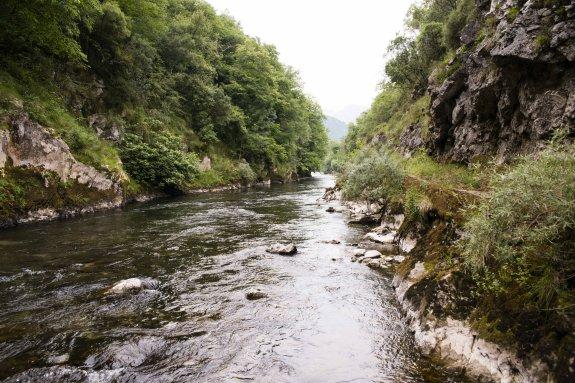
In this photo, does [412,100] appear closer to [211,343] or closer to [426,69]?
[426,69]

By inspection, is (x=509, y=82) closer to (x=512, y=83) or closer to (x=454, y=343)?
(x=512, y=83)

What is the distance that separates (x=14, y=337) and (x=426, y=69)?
114 feet

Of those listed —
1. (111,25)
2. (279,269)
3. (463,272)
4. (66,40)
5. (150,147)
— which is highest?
(111,25)

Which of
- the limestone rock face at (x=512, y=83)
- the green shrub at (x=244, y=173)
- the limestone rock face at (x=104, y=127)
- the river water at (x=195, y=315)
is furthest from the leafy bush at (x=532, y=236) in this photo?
the green shrub at (x=244, y=173)

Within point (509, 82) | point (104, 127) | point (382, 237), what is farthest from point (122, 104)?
point (509, 82)

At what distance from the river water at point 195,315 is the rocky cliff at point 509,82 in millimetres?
8620

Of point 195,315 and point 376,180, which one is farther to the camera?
point 376,180

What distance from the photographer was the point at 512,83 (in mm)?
15117

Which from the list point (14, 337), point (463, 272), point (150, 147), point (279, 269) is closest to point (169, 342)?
point (14, 337)

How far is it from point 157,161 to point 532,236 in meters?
26.9

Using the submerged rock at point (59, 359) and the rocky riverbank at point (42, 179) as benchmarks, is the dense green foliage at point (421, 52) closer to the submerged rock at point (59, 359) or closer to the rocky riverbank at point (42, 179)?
the rocky riverbank at point (42, 179)

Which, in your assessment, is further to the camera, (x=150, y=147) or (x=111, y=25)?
(x=150, y=147)

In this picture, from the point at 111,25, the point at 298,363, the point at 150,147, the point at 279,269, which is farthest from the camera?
the point at 150,147

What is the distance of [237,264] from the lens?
1170cm
